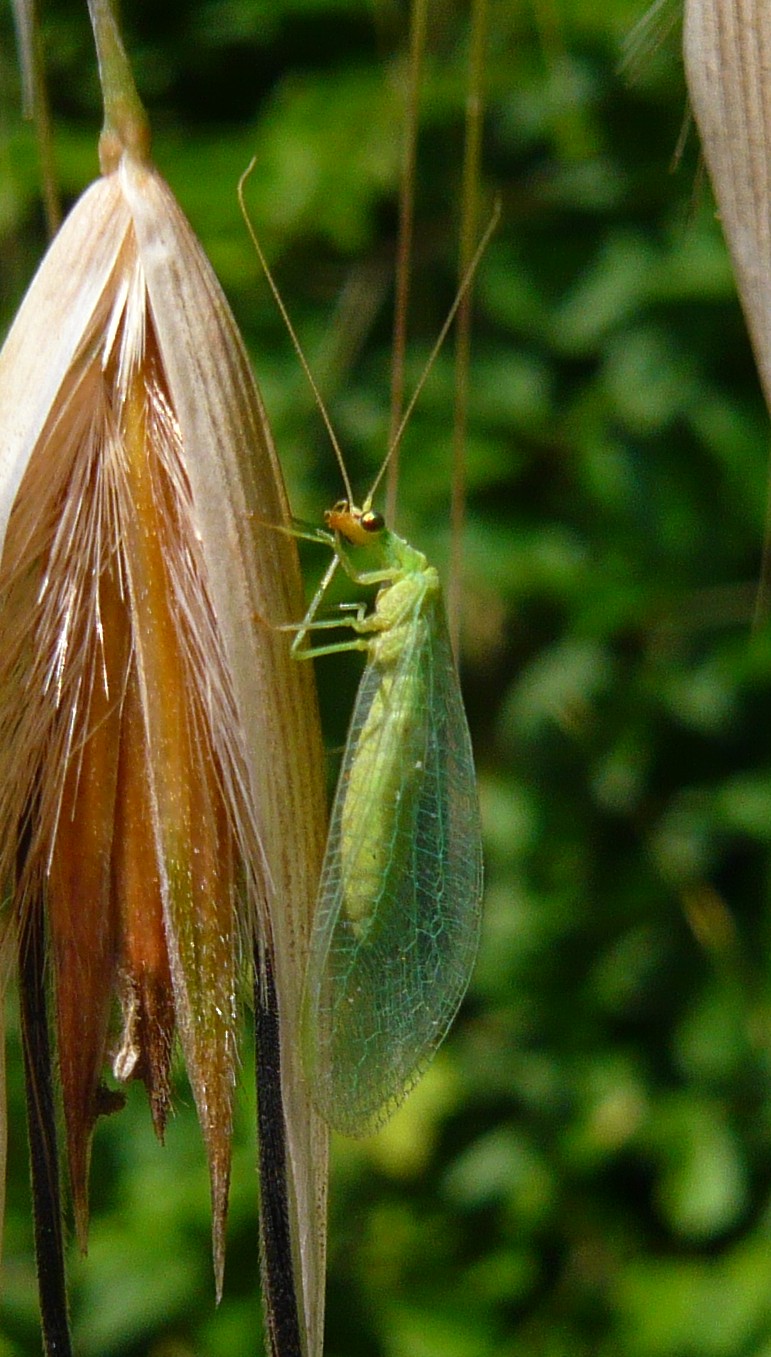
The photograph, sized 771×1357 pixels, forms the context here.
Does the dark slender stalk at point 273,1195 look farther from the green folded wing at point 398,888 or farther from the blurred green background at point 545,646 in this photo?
the blurred green background at point 545,646

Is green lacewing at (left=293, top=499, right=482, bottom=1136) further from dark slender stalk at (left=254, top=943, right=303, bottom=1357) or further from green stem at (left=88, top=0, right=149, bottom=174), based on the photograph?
green stem at (left=88, top=0, right=149, bottom=174)

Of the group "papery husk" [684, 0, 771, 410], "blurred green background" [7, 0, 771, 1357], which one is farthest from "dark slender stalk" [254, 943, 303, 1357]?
"blurred green background" [7, 0, 771, 1357]

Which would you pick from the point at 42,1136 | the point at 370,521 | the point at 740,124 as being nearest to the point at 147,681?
the point at 42,1136

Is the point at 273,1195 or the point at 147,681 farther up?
the point at 147,681

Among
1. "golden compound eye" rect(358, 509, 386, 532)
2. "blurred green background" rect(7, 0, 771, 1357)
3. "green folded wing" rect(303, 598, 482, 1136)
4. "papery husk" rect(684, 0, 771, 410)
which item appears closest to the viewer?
"papery husk" rect(684, 0, 771, 410)

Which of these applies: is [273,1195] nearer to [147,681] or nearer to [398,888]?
[147,681]

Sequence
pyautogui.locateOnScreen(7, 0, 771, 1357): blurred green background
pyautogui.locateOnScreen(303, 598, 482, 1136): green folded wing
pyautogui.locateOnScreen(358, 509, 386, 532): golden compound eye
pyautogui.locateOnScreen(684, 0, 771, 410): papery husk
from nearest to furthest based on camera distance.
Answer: pyautogui.locateOnScreen(684, 0, 771, 410): papery husk → pyautogui.locateOnScreen(303, 598, 482, 1136): green folded wing → pyautogui.locateOnScreen(358, 509, 386, 532): golden compound eye → pyautogui.locateOnScreen(7, 0, 771, 1357): blurred green background
